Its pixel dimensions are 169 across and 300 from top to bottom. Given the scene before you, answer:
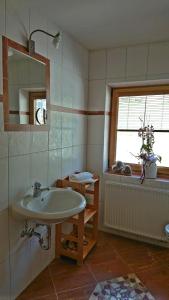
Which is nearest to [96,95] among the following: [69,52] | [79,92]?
[79,92]

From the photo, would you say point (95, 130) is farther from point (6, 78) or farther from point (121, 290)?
point (121, 290)

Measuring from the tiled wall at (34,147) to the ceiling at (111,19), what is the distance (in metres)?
0.13

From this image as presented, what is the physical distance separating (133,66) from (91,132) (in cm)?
89

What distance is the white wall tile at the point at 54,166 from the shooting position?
78.0 inches

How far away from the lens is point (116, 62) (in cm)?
242

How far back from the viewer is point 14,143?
5.03 feet

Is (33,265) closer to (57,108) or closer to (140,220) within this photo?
(140,220)

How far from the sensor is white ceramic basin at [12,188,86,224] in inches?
56.7

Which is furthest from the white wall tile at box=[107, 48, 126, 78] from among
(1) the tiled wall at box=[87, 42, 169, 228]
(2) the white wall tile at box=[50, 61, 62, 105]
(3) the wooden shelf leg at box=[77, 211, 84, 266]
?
(3) the wooden shelf leg at box=[77, 211, 84, 266]

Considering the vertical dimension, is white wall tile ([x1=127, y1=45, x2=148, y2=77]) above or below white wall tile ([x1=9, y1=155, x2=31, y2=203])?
above

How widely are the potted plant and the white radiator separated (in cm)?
17

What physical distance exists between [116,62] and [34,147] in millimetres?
1411

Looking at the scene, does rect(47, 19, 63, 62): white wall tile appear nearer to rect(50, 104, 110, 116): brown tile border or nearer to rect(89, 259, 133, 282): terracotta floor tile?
rect(50, 104, 110, 116): brown tile border

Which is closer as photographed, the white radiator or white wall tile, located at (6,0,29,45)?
white wall tile, located at (6,0,29,45)
